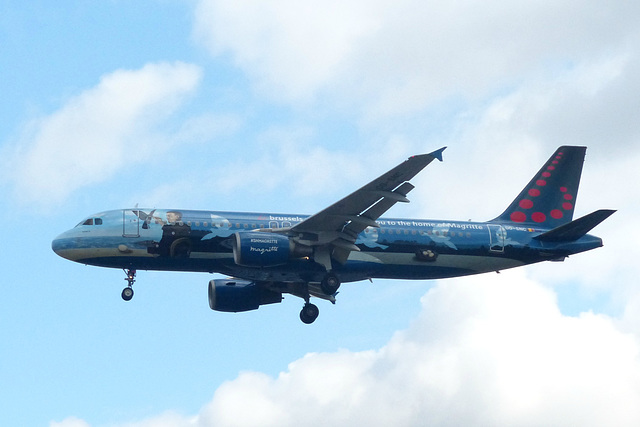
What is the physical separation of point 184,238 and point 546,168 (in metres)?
20.3

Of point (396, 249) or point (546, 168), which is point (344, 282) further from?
point (546, 168)

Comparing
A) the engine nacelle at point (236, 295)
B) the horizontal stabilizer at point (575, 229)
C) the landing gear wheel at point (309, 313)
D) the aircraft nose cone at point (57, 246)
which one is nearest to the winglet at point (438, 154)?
the horizontal stabilizer at point (575, 229)

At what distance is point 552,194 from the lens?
2222 inches

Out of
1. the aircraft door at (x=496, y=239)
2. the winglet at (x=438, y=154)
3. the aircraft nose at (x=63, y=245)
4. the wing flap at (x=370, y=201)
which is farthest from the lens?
the aircraft door at (x=496, y=239)

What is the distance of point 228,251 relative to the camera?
48688 millimetres

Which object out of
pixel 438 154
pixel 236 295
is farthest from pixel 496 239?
pixel 236 295

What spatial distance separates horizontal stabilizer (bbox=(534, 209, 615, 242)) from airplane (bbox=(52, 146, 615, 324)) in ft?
0.16

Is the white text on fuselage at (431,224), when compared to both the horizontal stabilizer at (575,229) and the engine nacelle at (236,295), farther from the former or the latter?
the engine nacelle at (236,295)

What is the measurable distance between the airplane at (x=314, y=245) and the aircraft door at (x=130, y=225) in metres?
0.04

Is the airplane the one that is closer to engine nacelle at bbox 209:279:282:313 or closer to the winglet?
engine nacelle at bbox 209:279:282:313

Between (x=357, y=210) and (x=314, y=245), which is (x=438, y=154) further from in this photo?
(x=314, y=245)

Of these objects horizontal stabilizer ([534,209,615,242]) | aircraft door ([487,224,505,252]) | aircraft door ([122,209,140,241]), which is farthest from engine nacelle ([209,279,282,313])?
horizontal stabilizer ([534,209,615,242])

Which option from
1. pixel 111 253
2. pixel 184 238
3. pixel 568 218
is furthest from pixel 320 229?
pixel 568 218

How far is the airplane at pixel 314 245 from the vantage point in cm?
4756
